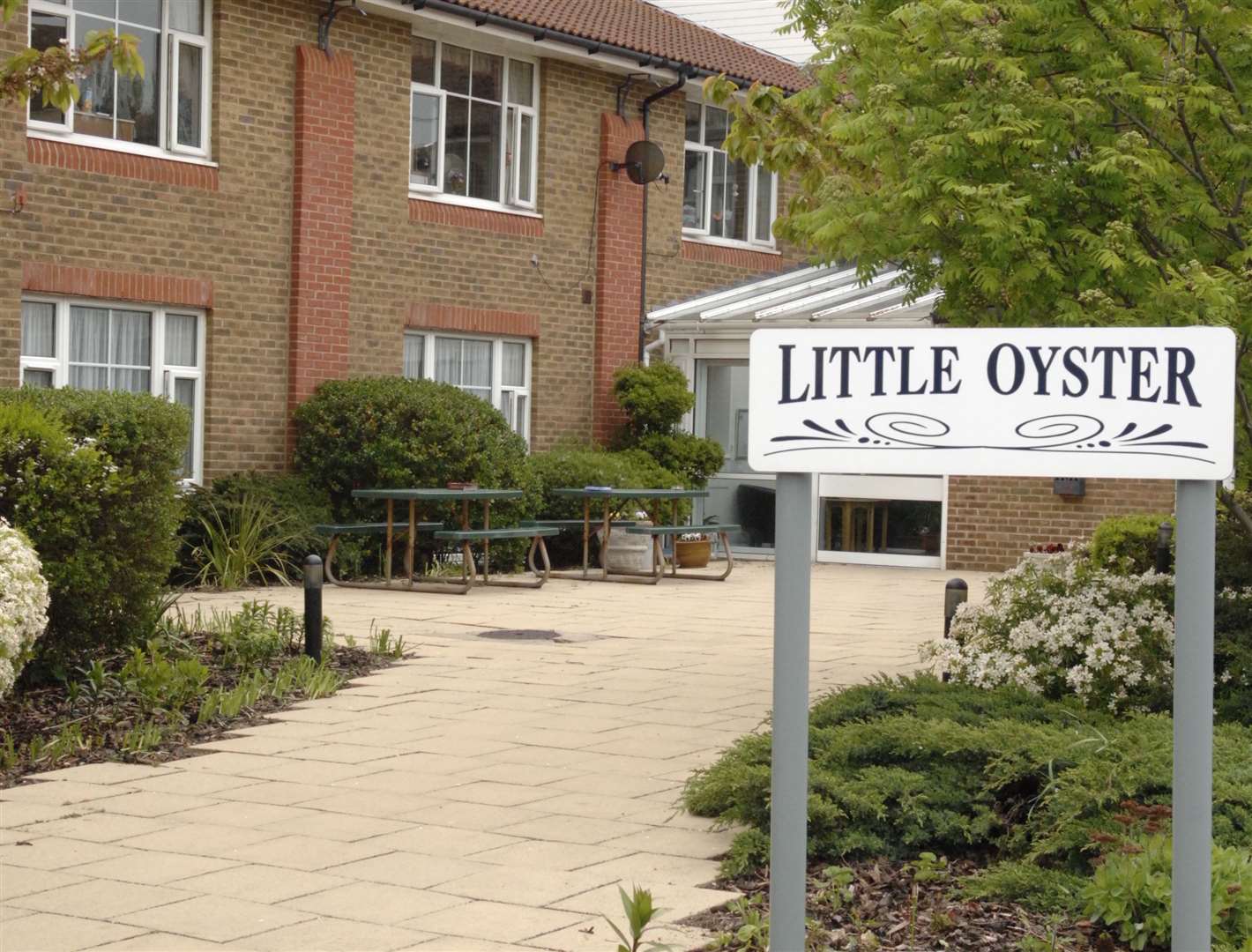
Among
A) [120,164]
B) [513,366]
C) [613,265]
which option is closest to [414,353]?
[513,366]

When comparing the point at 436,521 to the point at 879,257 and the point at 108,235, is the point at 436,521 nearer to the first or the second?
the point at 108,235

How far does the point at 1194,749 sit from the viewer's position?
12.0ft

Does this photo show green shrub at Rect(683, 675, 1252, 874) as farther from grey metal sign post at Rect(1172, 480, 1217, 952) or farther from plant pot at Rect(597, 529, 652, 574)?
plant pot at Rect(597, 529, 652, 574)

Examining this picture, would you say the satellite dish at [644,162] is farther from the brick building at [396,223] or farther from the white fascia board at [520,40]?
the white fascia board at [520,40]

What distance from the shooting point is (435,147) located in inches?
766

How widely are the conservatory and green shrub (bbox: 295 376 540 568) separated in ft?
14.7

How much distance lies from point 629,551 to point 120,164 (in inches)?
272

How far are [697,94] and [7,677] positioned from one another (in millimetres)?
16857

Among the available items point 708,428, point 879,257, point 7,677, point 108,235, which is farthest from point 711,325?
point 7,677

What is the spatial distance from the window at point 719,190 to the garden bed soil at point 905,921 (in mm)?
17890

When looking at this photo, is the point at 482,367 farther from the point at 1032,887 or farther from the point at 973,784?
the point at 1032,887

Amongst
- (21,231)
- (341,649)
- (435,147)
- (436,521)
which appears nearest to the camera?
(341,649)

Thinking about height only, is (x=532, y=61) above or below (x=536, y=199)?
above

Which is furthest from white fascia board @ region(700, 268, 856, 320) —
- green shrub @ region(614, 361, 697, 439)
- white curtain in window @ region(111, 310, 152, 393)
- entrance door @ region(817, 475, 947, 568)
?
white curtain in window @ region(111, 310, 152, 393)
